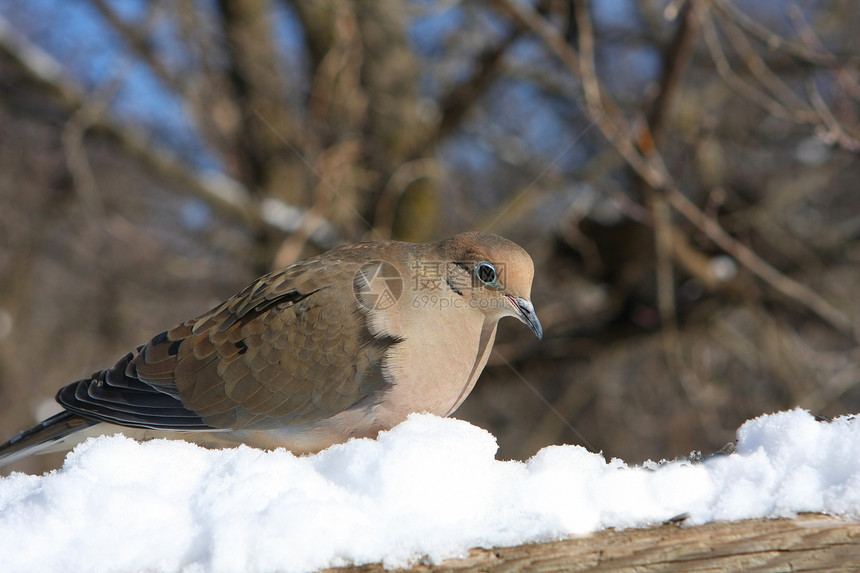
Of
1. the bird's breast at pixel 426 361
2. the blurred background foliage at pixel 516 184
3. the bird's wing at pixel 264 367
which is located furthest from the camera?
the blurred background foliage at pixel 516 184

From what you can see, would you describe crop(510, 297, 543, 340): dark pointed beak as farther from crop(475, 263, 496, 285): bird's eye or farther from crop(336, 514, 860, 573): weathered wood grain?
crop(336, 514, 860, 573): weathered wood grain

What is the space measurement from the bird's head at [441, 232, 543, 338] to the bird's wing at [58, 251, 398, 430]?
35cm

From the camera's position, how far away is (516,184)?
658 cm

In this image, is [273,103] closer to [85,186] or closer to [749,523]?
[85,186]

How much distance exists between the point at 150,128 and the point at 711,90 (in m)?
4.73

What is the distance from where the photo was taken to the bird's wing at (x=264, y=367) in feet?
7.93

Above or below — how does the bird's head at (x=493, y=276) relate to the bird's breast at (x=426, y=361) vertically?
above

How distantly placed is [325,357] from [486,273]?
599mm

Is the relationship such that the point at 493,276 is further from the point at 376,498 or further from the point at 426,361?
the point at 376,498

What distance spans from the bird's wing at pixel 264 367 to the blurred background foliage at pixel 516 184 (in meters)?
2.25

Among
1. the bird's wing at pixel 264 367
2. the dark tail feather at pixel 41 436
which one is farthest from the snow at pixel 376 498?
the dark tail feather at pixel 41 436

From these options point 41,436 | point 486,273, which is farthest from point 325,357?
point 41,436

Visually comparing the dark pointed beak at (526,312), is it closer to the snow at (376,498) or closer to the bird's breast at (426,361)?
the bird's breast at (426,361)

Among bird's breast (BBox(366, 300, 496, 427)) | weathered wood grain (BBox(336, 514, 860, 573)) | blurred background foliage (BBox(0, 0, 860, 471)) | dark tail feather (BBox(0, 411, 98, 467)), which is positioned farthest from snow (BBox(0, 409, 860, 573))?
blurred background foliage (BBox(0, 0, 860, 471))
